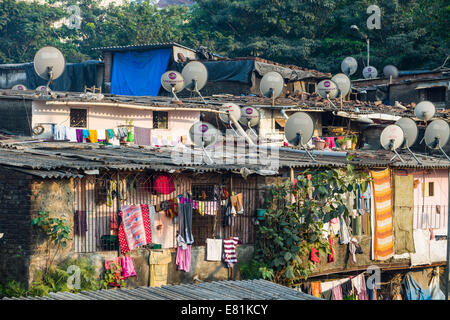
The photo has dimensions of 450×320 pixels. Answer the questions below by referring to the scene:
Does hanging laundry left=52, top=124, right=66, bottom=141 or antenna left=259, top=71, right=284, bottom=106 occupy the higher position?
antenna left=259, top=71, right=284, bottom=106

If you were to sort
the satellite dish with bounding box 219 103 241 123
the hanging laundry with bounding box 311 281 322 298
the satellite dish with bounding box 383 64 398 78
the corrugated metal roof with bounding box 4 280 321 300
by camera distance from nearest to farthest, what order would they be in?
the corrugated metal roof with bounding box 4 280 321 300
the hanging laundry with bounding box 311 281 322 298
the satellite dish with bounding box 219 103 241 123
the satellite dish with bounding box 383 64 398 78

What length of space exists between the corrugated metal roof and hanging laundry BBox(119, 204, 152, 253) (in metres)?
5.00

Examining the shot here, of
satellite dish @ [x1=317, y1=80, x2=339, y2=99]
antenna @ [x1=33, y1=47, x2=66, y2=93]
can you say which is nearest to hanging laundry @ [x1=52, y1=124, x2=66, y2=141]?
antenna @ [x1=33, y1=47, x2=66, y2=93]

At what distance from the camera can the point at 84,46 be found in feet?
146

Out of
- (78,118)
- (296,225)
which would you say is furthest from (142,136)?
(296,225)

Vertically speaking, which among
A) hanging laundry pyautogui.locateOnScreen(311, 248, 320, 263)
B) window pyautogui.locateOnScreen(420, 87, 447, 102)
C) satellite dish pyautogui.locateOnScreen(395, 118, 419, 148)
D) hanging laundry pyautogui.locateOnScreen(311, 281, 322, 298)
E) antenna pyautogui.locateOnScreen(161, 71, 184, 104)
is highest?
window pyautogui.locateOnScreen(420, 87, 447, 102)

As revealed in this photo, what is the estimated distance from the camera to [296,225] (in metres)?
14.2

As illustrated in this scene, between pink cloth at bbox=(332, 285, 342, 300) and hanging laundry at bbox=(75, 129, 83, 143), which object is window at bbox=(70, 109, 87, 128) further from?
pink cloth at bbox=(332, 285, 342, 300)

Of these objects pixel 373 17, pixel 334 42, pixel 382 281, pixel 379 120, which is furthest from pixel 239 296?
pixel 334 42

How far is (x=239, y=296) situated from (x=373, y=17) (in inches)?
1180

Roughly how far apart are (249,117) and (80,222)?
1012 cm

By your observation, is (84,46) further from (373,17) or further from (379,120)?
(379,120)

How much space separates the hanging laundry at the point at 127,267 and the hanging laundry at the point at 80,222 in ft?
3.19

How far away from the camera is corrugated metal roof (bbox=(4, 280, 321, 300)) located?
6.96 meters
